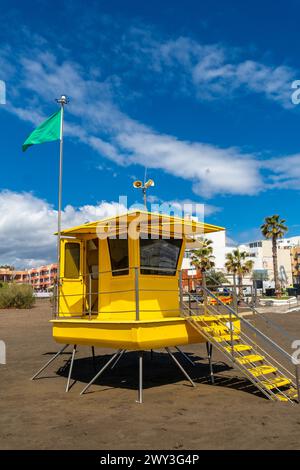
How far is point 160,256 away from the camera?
11945 mm

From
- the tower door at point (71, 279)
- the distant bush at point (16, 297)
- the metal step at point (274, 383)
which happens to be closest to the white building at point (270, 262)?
the distant bush at point (16, 297)

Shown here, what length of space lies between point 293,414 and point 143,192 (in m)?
7.94

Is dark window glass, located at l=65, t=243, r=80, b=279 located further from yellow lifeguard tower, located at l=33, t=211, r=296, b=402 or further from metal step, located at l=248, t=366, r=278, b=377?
metal step, located at l=248, t=366, r=278, b=377

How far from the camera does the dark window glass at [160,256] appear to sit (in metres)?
11.6

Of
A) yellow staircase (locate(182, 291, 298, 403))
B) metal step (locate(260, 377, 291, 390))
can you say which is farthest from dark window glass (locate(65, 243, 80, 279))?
metal step (locate(260, 377, 291, 390))

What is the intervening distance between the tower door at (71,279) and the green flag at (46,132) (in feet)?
13.7

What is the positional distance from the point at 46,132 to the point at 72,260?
4961mm

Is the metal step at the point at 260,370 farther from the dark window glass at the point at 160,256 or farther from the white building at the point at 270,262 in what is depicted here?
the white building at the point at 270,262

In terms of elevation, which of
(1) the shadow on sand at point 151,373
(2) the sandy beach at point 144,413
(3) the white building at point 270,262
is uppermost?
(3) the white building at point 270,262

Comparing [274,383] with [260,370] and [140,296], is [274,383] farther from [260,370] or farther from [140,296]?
[140,296]

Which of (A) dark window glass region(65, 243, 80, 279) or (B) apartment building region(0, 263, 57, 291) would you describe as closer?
(A) dark window glass region(65, 243, 80, 279)

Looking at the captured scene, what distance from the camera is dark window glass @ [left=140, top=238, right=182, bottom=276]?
455 inches

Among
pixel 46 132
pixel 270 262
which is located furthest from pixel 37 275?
pixel 46 132
